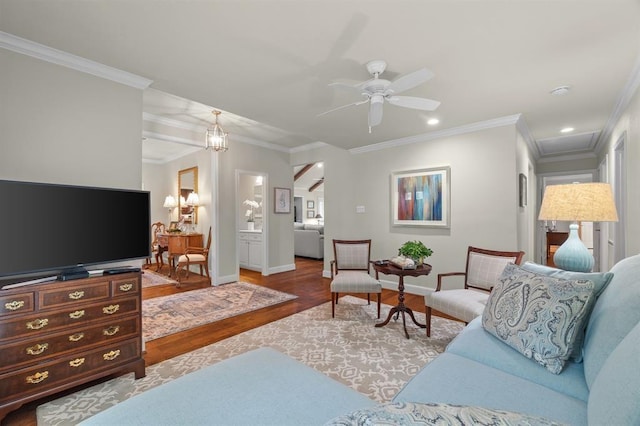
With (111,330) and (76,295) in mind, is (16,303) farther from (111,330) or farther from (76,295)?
(111,330)

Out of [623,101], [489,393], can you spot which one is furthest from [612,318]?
[623,101]

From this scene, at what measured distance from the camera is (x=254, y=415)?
39.4 inches

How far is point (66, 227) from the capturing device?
1.92 metres

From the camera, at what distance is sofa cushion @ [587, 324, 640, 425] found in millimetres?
640

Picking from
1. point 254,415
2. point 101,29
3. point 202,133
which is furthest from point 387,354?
point 202,133

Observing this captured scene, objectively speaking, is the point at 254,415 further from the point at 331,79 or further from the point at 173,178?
the point at 173,178

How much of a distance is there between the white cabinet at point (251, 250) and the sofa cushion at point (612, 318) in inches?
205

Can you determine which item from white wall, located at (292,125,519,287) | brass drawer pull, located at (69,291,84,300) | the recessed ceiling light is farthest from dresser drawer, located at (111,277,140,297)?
the recessed ceiling light

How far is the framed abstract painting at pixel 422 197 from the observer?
13.3ft

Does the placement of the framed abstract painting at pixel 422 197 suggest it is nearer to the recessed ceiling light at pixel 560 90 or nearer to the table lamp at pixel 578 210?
the recessed ceiling light at pixel 560 90

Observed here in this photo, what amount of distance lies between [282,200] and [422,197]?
9.24 feet

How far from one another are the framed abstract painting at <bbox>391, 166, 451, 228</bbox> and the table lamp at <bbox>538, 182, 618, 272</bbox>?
1.74 meters

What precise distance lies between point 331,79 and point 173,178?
5.26 meters

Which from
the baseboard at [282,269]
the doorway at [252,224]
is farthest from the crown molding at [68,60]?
the baseboard at [282,269]
